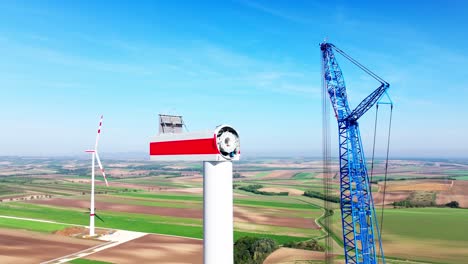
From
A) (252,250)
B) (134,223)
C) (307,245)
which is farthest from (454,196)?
(134,223)

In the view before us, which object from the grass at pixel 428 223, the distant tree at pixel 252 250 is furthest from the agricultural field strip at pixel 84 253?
the grass at pixel 428 223

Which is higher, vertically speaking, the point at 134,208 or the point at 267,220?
the point at 267,220

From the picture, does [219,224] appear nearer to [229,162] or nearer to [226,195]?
[226,195]

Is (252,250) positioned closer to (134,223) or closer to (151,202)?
(134,223)

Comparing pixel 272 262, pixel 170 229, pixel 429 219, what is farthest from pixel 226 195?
pixel 429 219

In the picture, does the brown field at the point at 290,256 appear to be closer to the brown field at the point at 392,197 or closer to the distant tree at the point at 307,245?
the distant tree at the point at 307,245

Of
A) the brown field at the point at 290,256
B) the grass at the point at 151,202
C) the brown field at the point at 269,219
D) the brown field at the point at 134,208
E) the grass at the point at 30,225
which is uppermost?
the brown field at the point at 290,256
